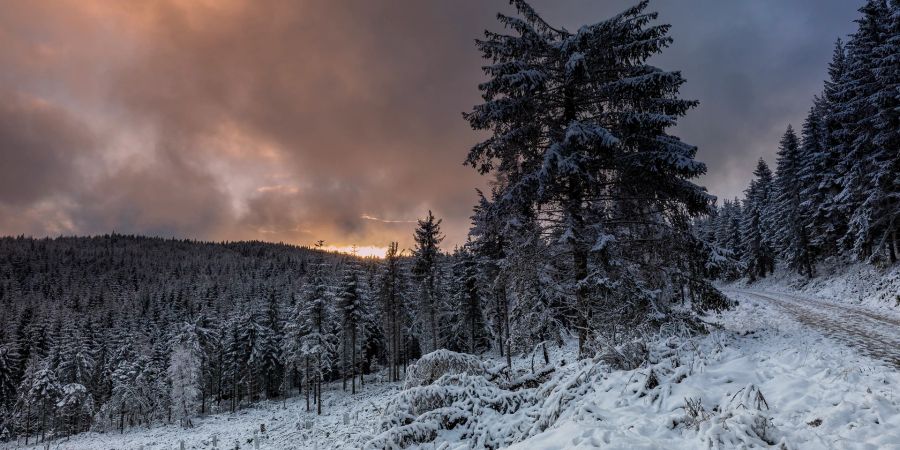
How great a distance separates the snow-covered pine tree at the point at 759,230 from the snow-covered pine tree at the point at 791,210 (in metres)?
7.32

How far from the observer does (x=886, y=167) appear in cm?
2170

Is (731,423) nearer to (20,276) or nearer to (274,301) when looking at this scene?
(274,301)

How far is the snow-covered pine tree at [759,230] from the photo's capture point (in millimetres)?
49031

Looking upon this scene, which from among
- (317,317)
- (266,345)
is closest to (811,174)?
(317,317)

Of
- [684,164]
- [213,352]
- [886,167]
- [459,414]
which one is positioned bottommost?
[213,352]

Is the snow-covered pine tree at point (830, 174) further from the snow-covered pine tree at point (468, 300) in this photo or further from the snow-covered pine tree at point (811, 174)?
the snow-covered pine tree at point (468, 300)

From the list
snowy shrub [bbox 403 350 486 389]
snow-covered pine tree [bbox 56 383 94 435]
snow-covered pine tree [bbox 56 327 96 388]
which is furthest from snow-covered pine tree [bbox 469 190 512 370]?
snow-covered pine tree [bbox 56 327 96 388]

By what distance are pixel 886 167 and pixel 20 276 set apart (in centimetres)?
28936

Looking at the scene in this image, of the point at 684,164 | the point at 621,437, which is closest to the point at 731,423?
the point at 621,437

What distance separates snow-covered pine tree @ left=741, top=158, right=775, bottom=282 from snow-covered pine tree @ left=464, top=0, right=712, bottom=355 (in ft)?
157

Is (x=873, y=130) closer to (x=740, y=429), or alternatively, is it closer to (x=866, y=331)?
(x=866, y=331)

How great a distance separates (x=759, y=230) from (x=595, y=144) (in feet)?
178

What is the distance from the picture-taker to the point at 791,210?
38781 millimetres

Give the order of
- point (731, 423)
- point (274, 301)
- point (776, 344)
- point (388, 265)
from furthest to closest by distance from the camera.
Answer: point (274, 301) < point (388, 265) < point (776, 344) < point (731, 423)
